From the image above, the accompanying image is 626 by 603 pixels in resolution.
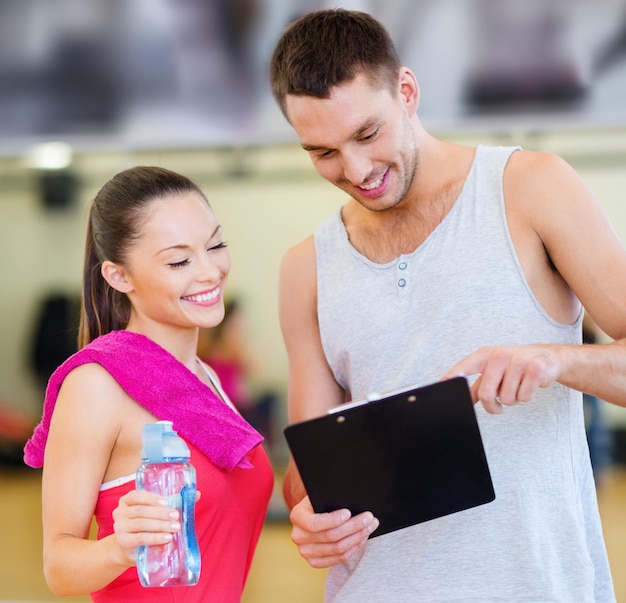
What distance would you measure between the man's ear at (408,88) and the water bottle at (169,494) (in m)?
0.72

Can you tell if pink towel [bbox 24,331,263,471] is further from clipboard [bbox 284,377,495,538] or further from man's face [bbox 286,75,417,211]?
man's face [bbox 286,75,417,211]

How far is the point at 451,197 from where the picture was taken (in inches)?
65.7

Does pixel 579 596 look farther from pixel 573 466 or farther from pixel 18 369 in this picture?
pixel 18 369

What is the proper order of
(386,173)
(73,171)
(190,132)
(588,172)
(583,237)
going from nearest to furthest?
(583,237) → (386,173) → (190,132) → (588,172) → (73,171)

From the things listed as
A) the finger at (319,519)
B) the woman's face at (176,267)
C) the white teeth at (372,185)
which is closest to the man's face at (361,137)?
the white teeth at (372,185)

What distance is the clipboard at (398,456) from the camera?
51.2 inches

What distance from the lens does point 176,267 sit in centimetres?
162

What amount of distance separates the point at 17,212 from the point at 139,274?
4.89 meters

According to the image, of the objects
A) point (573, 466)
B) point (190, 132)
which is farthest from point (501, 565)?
point (190, 132)

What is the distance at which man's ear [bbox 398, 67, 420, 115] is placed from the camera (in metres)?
1.66

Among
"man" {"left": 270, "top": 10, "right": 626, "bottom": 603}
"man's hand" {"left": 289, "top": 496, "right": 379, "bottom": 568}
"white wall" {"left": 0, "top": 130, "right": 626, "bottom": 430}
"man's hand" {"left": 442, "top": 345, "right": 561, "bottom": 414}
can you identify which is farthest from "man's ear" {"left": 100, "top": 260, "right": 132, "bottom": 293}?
"white wall" {"left": 0, "top": 130, "right": 626, "bottom": 430}

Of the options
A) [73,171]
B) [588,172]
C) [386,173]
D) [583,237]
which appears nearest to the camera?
[583,237]

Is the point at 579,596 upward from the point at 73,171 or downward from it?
downward

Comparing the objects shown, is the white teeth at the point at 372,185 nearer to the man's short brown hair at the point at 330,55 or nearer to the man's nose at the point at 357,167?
the man's nose at the point at 357,167
